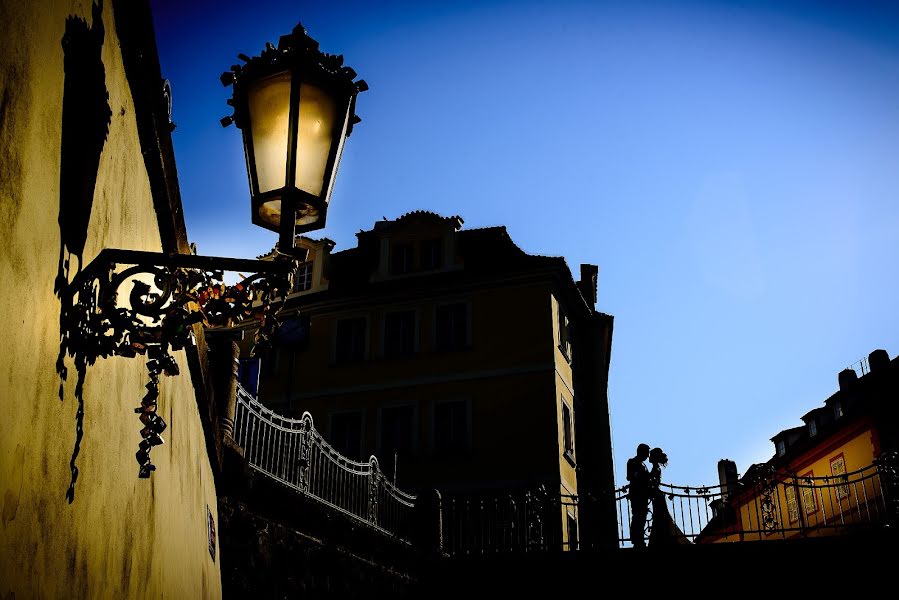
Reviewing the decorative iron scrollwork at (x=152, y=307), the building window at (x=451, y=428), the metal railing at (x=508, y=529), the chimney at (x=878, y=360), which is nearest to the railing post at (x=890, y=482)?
the metal railing at (x=508, y=529)

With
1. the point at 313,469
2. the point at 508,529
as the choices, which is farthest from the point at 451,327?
the point at 313,469

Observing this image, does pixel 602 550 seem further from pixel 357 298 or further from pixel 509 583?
pixel 357 298

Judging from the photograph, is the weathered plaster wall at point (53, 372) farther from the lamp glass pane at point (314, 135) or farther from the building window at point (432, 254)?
the building window at point (432, 254)

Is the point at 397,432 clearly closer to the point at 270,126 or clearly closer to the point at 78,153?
the point at 270,126

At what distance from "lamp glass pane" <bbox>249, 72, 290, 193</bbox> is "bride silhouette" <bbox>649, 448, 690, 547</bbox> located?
45.9 feet

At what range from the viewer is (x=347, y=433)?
Answer: 1069 inches

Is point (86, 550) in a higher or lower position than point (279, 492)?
lower

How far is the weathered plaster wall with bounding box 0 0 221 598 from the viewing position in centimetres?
256

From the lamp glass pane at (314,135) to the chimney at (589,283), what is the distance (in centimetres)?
2813

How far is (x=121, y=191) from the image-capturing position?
4000mm

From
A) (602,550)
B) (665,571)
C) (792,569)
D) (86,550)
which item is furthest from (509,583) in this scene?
(86,550)

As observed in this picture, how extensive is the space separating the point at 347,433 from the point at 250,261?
24103mm

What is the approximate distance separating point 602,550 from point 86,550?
13707mm

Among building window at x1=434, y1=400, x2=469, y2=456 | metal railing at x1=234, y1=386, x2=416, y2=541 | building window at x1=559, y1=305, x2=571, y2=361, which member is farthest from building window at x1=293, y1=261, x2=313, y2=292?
metal railing at x1=234, y1=386, x2=416, y2=541
